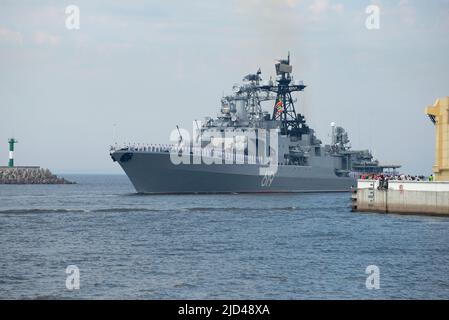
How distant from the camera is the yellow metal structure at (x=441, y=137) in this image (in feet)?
155

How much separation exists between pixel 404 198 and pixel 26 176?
12421 centimetres

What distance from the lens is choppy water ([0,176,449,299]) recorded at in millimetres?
24094

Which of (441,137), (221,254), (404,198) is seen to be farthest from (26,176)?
(221,254)

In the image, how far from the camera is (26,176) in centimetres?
16012

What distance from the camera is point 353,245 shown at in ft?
115

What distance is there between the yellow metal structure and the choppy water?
3553 millimetres

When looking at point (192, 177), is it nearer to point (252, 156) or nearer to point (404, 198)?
point (252, 156)

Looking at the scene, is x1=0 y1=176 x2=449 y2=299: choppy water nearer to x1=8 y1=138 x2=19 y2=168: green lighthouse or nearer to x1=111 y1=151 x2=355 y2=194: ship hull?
x1=111 y1=151 x2=355 y2=194: ship hull

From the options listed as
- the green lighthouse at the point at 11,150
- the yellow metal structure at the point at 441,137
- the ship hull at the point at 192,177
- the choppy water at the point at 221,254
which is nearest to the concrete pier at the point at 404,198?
the choppy water at the point at 221,254

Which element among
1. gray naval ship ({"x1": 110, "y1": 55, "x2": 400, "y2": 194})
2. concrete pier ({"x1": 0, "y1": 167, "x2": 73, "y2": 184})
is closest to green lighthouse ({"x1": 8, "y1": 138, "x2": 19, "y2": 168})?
concrete pier ({"x1": 0, "y1": 167, "x2": 73, "y2": 184})

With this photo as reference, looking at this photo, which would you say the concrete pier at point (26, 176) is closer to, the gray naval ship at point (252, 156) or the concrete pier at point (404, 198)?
the gray naval ship at point (252, 156)

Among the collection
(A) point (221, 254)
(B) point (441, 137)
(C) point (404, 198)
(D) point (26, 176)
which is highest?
(B) point (441, 137)

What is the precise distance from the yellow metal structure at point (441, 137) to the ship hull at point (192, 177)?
98.8 ft
